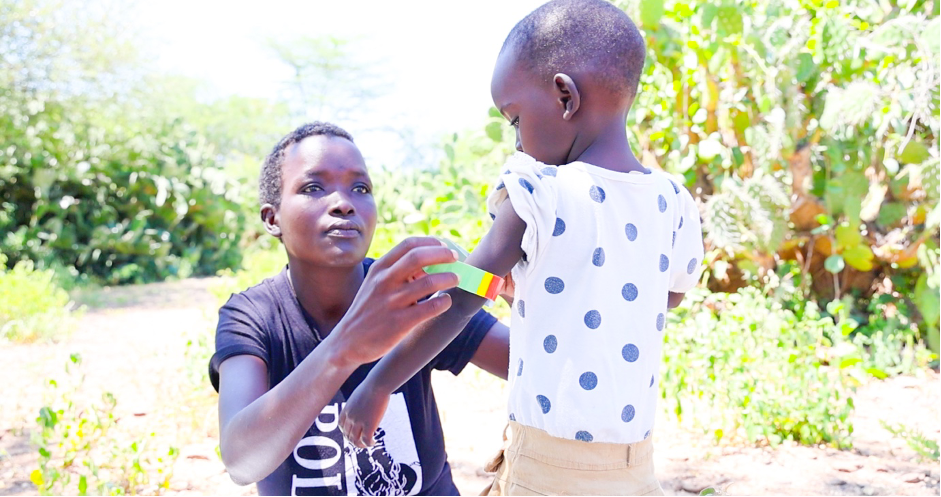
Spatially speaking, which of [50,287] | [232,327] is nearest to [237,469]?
[232,327]

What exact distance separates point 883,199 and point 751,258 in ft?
2.65

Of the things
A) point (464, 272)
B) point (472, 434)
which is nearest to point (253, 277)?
point (472, 434)

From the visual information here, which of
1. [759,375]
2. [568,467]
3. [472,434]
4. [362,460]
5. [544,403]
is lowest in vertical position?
[472,434]

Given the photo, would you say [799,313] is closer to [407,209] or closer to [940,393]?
[940,393]

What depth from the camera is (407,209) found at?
17.4ft

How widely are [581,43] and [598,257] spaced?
0.39 meters

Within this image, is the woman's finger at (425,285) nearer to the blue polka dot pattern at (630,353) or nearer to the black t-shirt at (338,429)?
the blue polka dot pattern at (630,353)

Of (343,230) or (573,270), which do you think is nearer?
(573,270)

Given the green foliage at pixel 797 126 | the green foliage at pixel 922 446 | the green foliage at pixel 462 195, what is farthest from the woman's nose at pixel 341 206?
the green foliage at pixel 797 126

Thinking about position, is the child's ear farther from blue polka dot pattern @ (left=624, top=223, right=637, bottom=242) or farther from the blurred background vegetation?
the blurred background vegetation

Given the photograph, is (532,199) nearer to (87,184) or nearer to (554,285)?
(554,285)

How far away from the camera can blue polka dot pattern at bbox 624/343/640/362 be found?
4.29 feet

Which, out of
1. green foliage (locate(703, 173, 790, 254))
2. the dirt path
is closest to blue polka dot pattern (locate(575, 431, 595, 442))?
the dirt path

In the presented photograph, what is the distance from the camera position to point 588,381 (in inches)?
49.9
